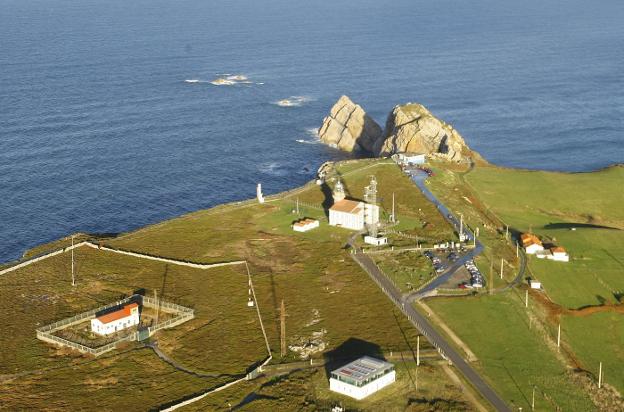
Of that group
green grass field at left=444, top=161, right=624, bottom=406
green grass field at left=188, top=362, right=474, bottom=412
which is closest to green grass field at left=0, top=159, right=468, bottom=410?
green grass field at left=188, top=362, right=474, bottom=412

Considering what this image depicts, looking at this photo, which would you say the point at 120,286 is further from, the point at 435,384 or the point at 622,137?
the point at 622,137

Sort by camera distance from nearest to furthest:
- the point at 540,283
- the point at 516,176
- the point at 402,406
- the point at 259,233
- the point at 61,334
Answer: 1. the point at 402,406
2. the point at 61,334
3. the point at 540,283
4. the point at 259,233
5. the point at 516,176

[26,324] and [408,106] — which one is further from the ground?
[408,106]

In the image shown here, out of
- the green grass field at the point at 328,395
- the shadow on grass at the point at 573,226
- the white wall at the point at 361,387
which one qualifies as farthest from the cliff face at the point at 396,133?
the white wall at the point at 361,387

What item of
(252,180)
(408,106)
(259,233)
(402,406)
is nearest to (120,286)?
(259,233)

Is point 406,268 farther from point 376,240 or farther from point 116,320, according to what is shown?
point 116,320
